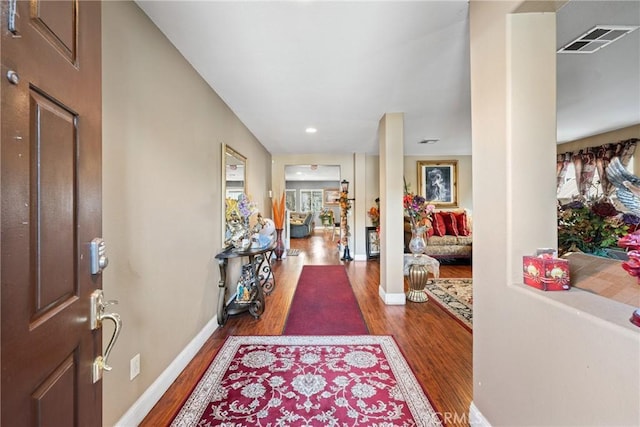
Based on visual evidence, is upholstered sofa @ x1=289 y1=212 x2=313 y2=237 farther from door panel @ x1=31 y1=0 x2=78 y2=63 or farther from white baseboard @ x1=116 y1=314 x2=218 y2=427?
door panel @ x1=31 y1=0 x2=78 y2=63

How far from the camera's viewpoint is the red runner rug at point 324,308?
249 centimetres

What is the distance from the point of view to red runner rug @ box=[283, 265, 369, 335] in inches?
97.9

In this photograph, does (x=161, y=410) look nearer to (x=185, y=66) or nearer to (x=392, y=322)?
(x=392, y=322)

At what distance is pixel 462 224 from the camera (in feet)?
17.1

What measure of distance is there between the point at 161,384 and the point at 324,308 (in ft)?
5.75

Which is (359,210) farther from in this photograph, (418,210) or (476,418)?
(476,418)

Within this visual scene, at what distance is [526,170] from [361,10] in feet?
4.05

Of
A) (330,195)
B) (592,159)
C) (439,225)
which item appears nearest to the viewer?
(592,159)

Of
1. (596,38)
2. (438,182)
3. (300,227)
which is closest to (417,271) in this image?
(596,38)

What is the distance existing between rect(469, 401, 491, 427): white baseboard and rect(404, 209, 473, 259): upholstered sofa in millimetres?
3641

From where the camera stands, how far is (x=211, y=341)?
7.52ft

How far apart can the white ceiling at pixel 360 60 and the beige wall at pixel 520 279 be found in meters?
0.49

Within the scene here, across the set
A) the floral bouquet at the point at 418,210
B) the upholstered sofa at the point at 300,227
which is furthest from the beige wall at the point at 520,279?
the upholstered sofa at the point at 300,227

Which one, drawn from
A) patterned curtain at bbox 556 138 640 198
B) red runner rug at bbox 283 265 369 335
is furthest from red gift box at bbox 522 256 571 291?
patterned curtain at bbox 556 138 640 198
